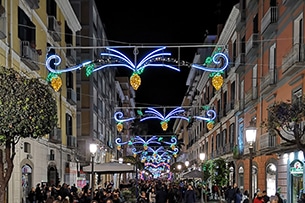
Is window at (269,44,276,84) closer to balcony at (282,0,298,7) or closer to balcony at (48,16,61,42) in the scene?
balcony at (282,0,298,7)

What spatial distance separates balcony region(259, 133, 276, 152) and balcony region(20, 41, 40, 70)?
36.4 feet

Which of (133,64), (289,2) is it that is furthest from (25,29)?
(289,2)

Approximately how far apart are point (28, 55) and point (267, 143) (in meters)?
11.5

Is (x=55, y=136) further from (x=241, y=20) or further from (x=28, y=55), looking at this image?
(x=241, y=20)

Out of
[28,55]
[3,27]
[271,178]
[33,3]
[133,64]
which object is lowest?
[271,178]

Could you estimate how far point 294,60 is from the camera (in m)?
19.1

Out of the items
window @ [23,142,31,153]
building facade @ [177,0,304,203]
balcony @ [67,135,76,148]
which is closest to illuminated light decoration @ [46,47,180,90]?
building facade @ [177,0,304,203]

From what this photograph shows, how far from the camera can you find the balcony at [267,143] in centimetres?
2245

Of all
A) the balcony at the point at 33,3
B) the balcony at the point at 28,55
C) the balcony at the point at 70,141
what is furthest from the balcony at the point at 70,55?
the balcony at the point at 28,55

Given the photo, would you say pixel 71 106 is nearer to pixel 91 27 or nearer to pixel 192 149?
pixel 91 27

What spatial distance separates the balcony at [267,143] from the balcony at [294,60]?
3556 mm

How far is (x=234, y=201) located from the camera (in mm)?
24016

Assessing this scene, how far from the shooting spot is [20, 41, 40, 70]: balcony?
22.0 meters

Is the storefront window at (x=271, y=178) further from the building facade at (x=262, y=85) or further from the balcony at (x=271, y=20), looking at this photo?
the balcony at (x=271, y=20)
